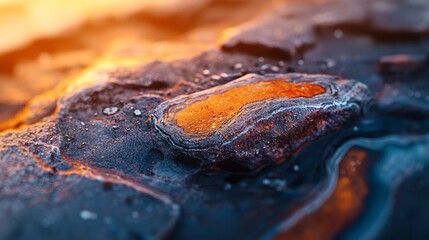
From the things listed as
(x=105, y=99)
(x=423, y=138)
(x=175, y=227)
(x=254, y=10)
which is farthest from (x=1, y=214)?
(x=254, y=10)

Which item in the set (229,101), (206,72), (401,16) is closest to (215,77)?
(206,72)

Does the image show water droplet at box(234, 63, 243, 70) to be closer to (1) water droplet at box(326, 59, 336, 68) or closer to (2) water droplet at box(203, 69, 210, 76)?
(2) water droplet at box(203, 69, 210, 76)

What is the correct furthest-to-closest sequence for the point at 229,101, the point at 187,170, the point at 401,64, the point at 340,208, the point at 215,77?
the point at 401,64
the point at 215,77
the point at 229,101
the point at 187,170
the point at 340,208

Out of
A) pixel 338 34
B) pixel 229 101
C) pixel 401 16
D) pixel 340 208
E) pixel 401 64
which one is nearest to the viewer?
pixel 340 208

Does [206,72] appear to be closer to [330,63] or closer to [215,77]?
[215,77]

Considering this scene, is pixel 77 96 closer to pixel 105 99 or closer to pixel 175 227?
pixel 105 99

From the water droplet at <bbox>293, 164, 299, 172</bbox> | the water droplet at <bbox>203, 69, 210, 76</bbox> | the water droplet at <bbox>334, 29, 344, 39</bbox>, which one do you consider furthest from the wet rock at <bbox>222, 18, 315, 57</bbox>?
the water droplet at <bbox>293, 164, 299, 172</bbox>

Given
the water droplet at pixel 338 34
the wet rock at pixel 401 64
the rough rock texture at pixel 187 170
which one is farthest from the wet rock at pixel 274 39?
the wet rock at pixel 401 64

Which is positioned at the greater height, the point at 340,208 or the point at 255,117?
the point at 255,117
